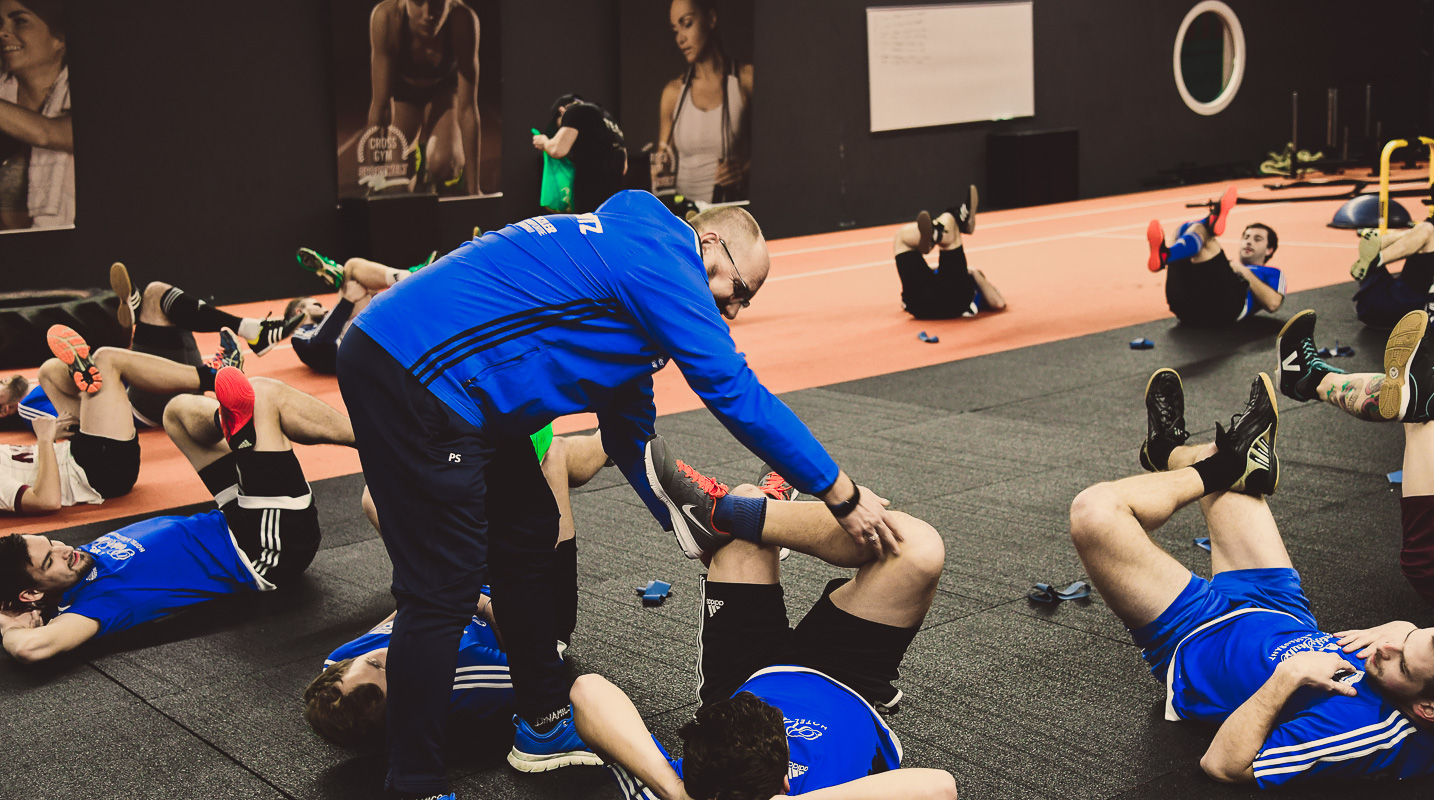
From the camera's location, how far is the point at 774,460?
6.21ft

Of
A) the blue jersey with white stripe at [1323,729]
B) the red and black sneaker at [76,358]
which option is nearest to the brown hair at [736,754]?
the blue jersey with white stripe at [1323,729]

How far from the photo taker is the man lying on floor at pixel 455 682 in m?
2.25

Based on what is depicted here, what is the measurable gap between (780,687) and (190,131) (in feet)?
27.1

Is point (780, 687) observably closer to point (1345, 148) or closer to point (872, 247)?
point (872, 247)

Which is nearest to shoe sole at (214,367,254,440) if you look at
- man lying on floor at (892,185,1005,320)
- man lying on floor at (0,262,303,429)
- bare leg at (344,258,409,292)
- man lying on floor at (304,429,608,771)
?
man lying on floor at (304,429,608,771)

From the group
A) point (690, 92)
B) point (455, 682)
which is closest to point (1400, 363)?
point (455, 682)

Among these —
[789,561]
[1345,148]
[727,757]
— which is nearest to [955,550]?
[789,561]

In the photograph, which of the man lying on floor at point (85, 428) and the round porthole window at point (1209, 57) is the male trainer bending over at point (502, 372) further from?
the round porthole window at point (1209, 57)

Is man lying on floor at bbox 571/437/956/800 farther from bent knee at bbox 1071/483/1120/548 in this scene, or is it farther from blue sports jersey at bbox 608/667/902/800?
bent knee at bbox 1071/483/1120/548

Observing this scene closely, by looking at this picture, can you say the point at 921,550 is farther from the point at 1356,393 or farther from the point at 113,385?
the point at 113,385

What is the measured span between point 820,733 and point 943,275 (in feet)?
17.7

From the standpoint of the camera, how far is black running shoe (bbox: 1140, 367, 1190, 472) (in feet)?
9.53

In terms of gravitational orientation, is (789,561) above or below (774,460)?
below

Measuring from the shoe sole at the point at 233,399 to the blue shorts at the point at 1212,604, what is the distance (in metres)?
2.22
